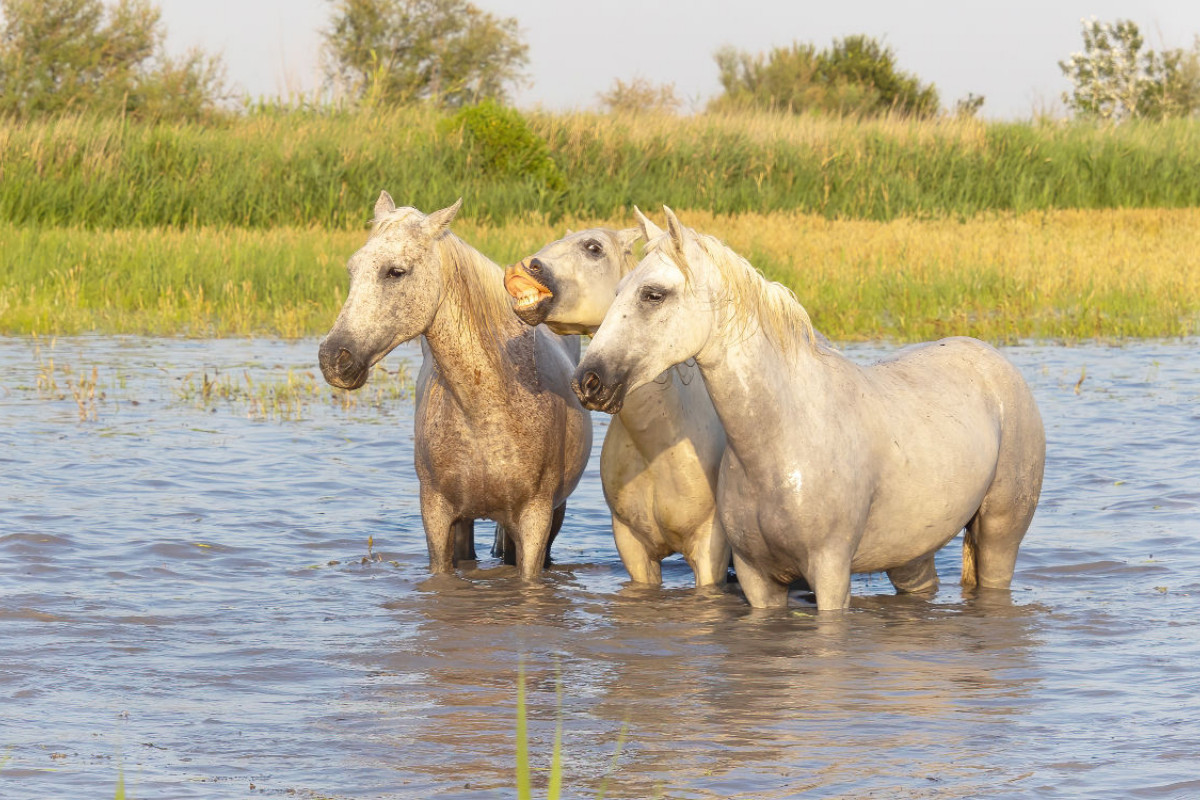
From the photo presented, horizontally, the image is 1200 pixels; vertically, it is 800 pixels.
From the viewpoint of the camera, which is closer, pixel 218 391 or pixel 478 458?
pixel 478 458

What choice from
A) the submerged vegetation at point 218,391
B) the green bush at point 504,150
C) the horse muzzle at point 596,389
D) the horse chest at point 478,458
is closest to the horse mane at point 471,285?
the horse chest at point 478,458

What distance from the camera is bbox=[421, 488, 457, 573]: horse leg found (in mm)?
6297

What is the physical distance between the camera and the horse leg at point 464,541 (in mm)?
7078

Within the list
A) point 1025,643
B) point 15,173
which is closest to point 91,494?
point 1025,643

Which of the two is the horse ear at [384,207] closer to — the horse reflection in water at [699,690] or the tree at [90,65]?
the horse reflection in water at [699,690]

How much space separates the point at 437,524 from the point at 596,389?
5.60ft

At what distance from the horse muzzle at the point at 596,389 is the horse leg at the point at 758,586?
1090 millimetres

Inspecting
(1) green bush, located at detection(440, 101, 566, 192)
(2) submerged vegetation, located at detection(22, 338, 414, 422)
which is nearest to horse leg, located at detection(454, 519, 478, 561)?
(2) submerged vegetation, located at detection(22, 338, 414, 422)

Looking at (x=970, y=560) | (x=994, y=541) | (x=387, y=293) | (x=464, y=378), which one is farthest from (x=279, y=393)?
(x=994, y=541)

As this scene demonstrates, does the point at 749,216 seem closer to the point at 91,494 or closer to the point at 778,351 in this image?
the point at 91,494

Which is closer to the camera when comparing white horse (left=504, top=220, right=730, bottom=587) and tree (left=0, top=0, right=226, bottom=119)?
white horse (left=504, top=220, right=730, bottom=587)

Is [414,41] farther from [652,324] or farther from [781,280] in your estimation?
[652,324]

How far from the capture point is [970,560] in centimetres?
658

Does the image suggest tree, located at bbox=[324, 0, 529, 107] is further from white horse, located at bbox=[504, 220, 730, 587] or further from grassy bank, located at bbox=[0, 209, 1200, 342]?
white horse, located at bbox=[504, 220, 730, 587]
